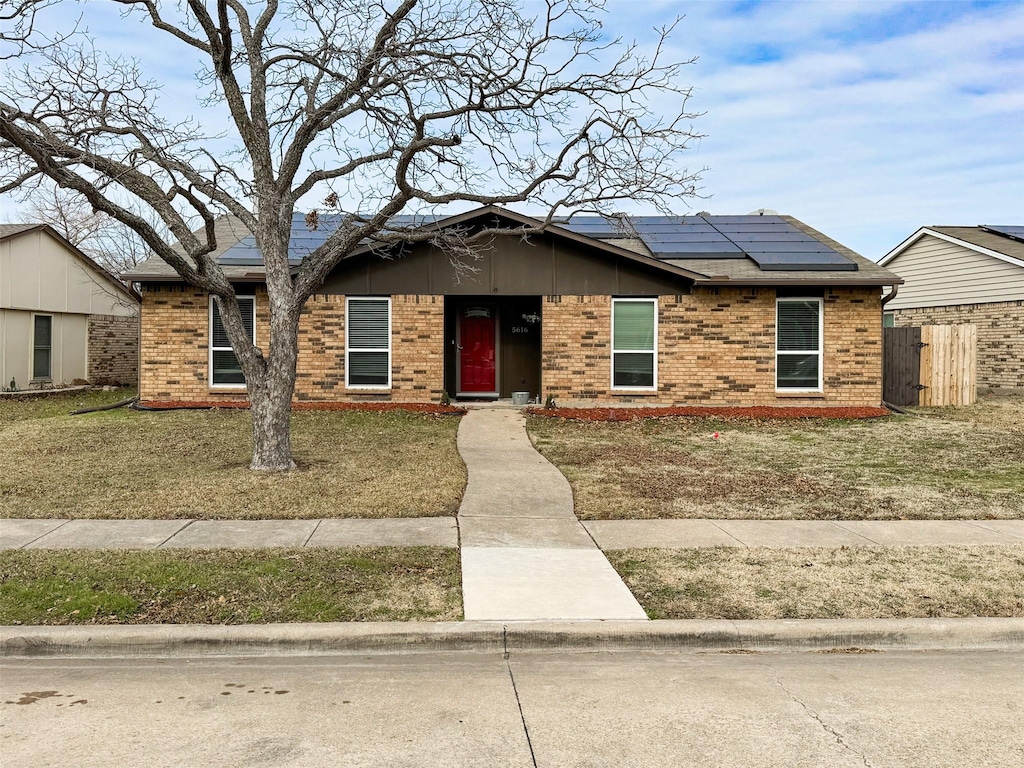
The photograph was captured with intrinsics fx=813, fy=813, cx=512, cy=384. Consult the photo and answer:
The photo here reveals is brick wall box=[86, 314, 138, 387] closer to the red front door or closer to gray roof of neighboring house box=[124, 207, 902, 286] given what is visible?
gray roof of neighboring house box=[124, 207, 902, 286]

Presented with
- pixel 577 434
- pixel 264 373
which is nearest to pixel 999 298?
pixel 577 434

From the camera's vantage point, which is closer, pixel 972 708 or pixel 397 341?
pixel 972 708

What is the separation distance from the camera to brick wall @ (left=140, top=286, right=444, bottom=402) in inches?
656

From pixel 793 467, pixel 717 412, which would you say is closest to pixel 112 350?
pixel 717 412

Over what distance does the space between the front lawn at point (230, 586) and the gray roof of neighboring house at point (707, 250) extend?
30.1ft

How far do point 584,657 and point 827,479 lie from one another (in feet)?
20.9

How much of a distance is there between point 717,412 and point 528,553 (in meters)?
10.3

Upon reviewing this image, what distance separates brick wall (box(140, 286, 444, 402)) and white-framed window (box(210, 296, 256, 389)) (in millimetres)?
118

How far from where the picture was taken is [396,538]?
7.09 meters

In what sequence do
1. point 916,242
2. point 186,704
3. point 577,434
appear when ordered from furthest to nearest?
point 916,242 → point 577,434 → point 186,704

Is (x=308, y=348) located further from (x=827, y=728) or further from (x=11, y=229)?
(x=827, y=728)

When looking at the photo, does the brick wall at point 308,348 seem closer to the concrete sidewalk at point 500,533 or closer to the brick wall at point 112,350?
the concrete sidewalk at point 500,533

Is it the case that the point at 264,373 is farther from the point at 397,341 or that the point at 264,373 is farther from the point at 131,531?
the point at 397,341

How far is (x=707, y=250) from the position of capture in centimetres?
1795
